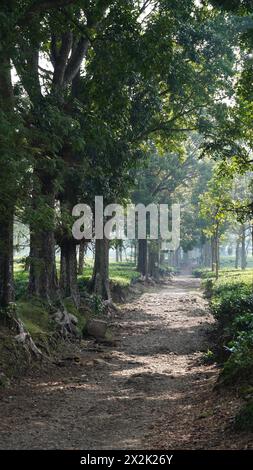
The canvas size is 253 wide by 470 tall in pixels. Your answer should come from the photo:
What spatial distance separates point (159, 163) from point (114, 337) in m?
28.5

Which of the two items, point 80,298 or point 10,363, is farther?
point 80,298

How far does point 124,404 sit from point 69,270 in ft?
37.4

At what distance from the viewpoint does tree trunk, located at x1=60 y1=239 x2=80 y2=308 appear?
67.5 ft

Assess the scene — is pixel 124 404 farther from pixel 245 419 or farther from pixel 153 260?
pixel 153 260

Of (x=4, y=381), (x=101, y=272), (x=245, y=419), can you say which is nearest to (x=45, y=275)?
(x=4, y=381)

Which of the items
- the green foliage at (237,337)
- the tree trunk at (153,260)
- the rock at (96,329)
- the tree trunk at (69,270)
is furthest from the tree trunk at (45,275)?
the tree trunk at (153,260)

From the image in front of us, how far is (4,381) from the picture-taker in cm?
1073

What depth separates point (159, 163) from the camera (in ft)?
147

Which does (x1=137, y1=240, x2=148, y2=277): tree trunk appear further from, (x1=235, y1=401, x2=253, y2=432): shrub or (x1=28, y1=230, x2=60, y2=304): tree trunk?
(x1=235, y1=401, x2=253, y2=432): shrub

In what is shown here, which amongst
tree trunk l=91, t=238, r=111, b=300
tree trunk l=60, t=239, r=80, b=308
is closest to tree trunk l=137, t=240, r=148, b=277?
tree trunk l=91, t=238, r=111, b=300

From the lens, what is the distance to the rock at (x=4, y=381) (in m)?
10.6

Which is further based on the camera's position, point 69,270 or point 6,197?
point 69,270
